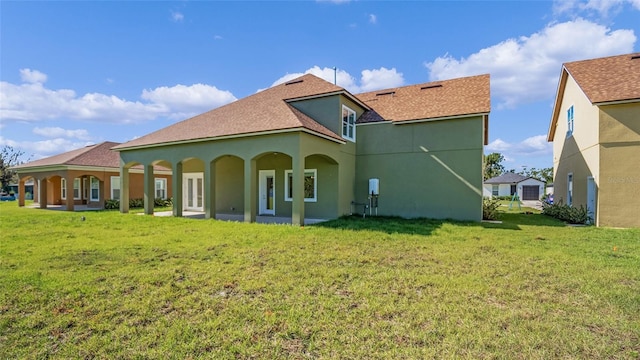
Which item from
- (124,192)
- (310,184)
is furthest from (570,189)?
(124,192)

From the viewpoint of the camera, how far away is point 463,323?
3844 millimetres

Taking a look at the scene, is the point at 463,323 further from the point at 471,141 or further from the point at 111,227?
the point at 111,227

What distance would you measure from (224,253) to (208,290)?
8.26ft

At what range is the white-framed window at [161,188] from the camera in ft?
82.4

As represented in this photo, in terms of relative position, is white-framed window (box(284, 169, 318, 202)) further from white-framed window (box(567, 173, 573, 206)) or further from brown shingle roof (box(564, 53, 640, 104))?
white-framed window (box(567, 173, 573, 206))

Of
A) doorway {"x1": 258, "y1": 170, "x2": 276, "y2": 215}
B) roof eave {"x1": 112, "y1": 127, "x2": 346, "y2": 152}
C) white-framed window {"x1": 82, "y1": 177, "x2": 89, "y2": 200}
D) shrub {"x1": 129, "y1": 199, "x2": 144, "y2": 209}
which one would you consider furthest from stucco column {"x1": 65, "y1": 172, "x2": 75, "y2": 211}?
doorway {"x1": 258, "y1": 170, "x2": 276, "y2": 215}

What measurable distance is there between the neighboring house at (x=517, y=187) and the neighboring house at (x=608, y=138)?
83.0 ft

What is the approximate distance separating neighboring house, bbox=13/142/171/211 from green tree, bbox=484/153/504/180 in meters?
58.4

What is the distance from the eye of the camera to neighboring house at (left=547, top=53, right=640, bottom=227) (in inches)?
464

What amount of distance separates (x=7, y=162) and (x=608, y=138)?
217 ft

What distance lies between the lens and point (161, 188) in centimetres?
2538

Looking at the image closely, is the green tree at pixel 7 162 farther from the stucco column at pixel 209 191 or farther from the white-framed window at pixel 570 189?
the white-framed window at pixel 570 189

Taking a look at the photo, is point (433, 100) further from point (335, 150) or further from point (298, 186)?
point (298, 186)

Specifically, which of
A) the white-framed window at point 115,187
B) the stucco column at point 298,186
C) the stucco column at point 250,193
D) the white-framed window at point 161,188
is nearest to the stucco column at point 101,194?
the white-framed window at point 115,187
